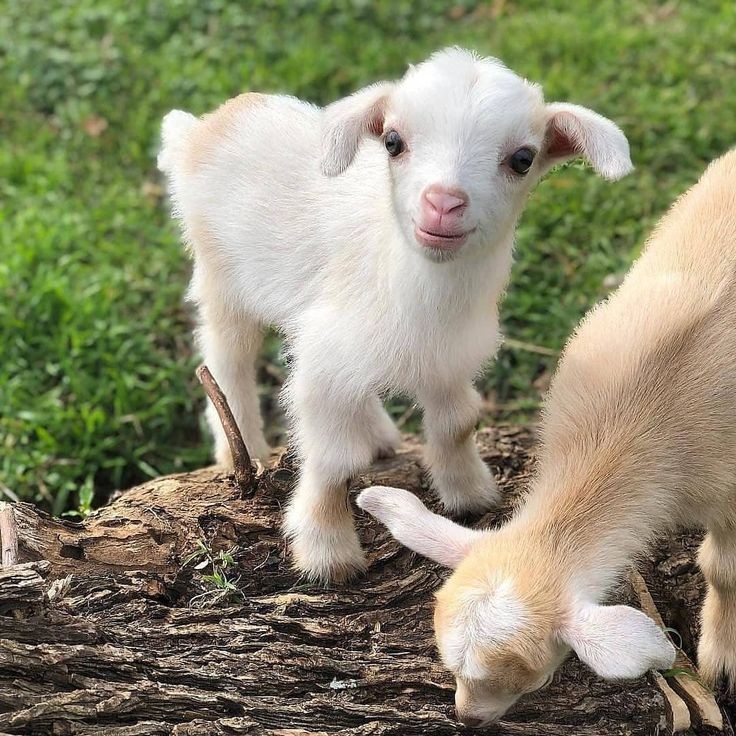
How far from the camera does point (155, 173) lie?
265 inches

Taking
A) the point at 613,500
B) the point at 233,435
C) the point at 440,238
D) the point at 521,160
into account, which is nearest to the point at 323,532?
the point at 233,435

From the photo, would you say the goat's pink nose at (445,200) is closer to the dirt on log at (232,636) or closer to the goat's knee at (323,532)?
the goat's knee at (323,532)

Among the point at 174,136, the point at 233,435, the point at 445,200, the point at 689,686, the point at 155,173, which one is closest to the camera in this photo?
the point at 445,200

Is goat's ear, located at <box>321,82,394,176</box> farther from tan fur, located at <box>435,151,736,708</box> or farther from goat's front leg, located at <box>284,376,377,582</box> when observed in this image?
tan fur, located at <box>435,151,736,708</box>

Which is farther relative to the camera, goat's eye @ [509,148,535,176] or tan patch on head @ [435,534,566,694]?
goat's eye @ [509,148,535,176]

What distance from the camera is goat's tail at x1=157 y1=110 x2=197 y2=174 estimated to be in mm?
4398

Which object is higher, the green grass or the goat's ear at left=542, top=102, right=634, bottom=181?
the goat's ear at left=542, top=102, right=634, bottom=181

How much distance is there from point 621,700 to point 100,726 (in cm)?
163

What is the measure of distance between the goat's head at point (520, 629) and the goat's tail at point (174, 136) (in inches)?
87.6

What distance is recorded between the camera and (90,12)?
744 cm

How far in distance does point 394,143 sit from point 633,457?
4.03 ft

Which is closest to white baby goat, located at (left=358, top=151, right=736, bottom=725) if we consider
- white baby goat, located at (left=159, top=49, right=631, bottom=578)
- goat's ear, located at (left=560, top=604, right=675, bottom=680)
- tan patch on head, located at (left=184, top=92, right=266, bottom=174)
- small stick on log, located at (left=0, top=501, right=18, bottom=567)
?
goat's ear, located at (left=560, top=604, right=675, bottom=680)

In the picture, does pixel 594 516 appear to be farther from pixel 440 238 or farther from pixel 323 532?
pixel 323 532

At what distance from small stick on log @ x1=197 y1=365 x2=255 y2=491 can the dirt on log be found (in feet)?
0.22
